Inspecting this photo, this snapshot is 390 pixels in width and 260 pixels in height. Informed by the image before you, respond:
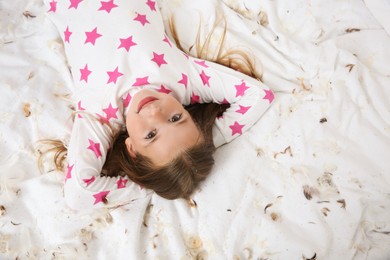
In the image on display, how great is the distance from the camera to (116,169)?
3.70 feet

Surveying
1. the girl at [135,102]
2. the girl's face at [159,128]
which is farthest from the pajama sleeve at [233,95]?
the girl's face at [159,128]

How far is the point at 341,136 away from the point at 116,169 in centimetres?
67

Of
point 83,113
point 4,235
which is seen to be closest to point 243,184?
point 83,113

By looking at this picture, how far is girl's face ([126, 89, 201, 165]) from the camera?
959 mm

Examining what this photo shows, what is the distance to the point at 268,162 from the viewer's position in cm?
109

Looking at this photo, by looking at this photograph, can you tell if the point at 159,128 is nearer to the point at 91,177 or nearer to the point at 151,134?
the point at 151,134

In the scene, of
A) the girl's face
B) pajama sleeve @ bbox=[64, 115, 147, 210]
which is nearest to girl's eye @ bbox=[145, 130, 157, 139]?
the girl's face

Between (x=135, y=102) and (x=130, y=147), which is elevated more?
(x=135, y=102)

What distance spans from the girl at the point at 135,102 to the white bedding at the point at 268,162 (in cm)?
7

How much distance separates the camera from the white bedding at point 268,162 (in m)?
1.00

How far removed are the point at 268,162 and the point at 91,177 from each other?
0.51m

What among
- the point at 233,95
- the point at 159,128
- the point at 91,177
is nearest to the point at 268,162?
the point at 233,95

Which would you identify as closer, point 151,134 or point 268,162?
point 151,134

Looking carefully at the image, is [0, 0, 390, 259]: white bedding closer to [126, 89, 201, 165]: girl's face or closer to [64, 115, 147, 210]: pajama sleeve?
[64, 115, 147, 210]: pajama sleeve
